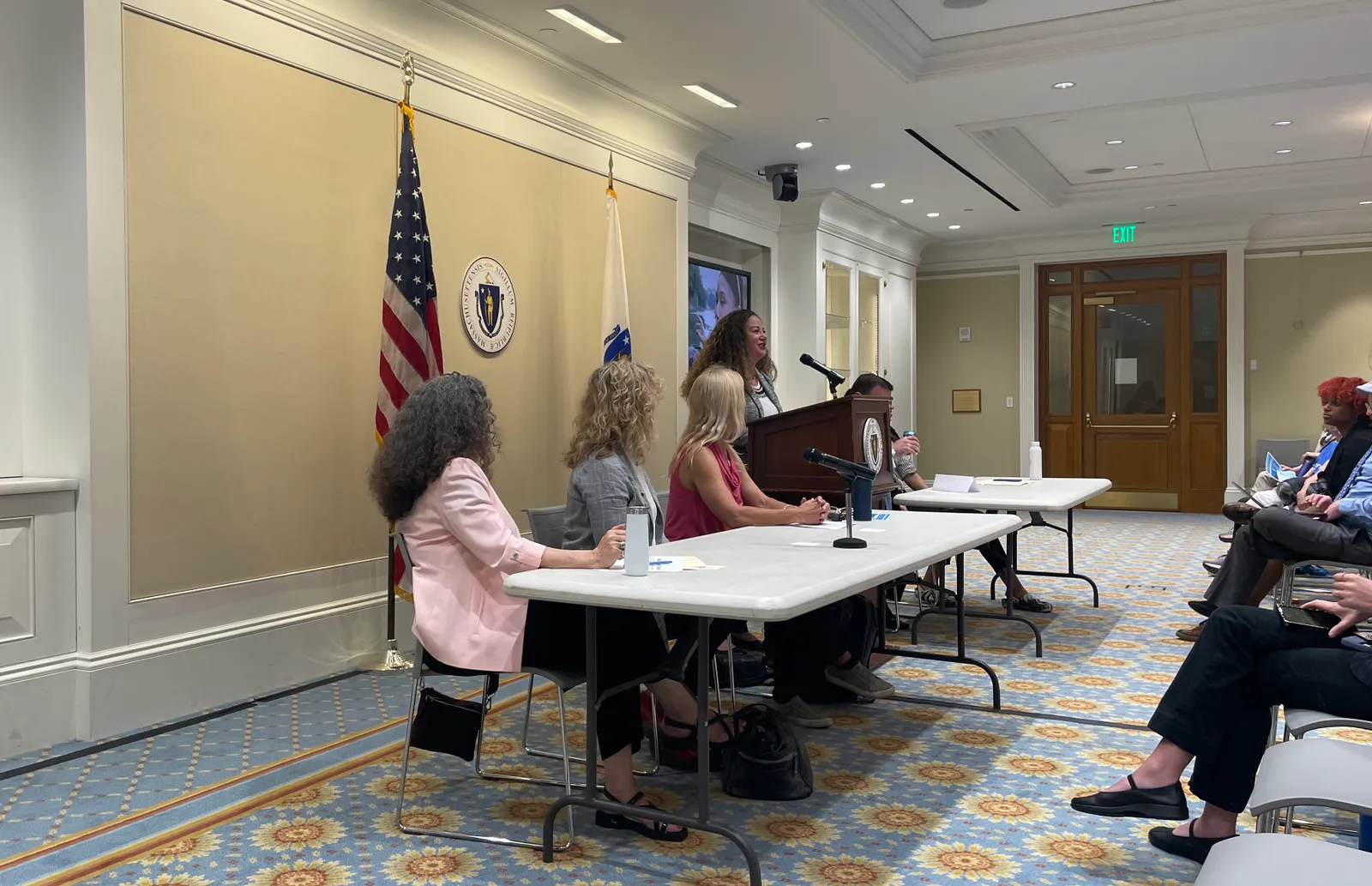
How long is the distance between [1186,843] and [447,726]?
5.99 ft

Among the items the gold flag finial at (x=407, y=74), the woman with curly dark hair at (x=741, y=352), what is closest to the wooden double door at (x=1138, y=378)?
the woman with curly dark hair at (x=741, y=352)

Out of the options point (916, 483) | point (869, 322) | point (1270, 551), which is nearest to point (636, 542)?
point (1270, 551)

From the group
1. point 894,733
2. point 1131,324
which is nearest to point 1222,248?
point 1131,324

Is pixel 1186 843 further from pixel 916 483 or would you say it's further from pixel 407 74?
pixel 407 74

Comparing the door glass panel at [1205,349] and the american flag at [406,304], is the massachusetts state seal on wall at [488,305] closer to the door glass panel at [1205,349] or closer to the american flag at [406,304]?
the american flag at [406,304]

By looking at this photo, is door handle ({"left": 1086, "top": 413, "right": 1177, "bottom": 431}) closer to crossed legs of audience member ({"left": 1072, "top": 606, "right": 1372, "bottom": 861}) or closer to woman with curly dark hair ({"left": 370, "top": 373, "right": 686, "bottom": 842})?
crossed legs of audience member ({"left": 1072, "top": 606, "right": 1372, "bottom": 861})

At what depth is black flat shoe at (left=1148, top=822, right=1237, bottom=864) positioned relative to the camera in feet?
8.11

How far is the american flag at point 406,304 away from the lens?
4.25m

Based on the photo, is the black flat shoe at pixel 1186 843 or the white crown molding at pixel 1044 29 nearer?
the black flat shoe at pixel 1186 843

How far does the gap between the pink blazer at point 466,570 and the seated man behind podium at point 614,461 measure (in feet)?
1.49

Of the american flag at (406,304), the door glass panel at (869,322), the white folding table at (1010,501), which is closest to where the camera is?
the american flag at (406,304)

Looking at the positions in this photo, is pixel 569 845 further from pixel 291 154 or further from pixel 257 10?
pixel 257 10

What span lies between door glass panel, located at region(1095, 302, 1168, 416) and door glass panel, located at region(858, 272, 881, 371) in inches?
105

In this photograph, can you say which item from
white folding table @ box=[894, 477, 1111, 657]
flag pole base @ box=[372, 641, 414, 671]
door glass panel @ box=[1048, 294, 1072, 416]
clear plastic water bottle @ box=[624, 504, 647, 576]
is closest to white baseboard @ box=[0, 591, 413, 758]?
flag pole base @ box=[372, 641, 414, 671]
